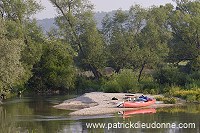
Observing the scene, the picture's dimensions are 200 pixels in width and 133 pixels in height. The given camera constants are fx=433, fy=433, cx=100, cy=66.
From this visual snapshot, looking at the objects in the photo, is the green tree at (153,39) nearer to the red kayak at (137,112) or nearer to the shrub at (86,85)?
the shrub at (86,85)

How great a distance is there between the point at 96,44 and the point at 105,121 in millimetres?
37877

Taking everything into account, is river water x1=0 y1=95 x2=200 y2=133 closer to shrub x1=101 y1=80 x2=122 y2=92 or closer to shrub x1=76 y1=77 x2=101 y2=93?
shrub x1=101 y1=80 x2=122 y2=92

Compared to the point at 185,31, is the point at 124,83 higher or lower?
lower

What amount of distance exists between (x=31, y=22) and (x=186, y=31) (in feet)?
82.6

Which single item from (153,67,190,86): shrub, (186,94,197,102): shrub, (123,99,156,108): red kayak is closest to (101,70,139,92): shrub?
(153,67,190,86): shrub

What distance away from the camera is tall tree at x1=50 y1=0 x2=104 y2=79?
72250 mm

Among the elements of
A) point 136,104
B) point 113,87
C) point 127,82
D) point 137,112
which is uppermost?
point 127,82

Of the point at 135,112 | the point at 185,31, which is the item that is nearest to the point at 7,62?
the point at 135,112

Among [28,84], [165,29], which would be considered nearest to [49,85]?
[28,84]

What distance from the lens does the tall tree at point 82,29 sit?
237ft

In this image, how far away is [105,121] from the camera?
35.5 meters

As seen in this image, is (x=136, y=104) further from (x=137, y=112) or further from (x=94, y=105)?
(x=94, y=105)

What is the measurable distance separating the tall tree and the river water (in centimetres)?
2818

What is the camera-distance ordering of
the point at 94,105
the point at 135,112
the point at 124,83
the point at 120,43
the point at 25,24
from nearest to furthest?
the point at 135,112
the point at 94,105
the point at 124,83
the point at 25,24
the point at 120,43
